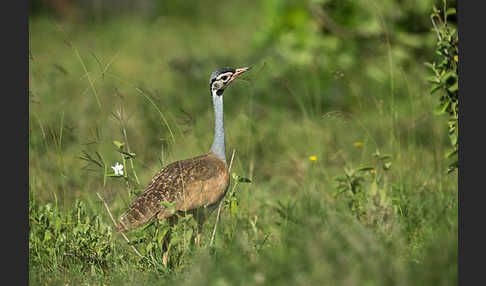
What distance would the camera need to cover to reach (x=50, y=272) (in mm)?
3840

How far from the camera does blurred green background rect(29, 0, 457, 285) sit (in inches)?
126

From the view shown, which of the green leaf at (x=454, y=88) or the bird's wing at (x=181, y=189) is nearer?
the bird's wing at (x=181, y=189)

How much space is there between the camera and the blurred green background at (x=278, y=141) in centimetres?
321

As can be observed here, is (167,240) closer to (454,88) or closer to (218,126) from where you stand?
(218,126)

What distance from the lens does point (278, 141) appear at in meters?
6.42

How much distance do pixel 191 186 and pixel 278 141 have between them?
270 centimetres

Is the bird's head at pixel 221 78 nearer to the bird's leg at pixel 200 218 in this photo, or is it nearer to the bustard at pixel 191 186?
the bustard at pixel 191 186

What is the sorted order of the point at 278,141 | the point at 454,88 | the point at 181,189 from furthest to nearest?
the point at 278,141 < the point at 454,88 < the point at 181,189

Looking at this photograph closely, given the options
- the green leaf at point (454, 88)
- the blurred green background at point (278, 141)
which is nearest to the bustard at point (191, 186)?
the blurred green background at point (278, 141)

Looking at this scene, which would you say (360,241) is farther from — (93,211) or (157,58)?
(157,58)

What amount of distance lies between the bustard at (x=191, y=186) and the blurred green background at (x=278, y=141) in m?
0.15

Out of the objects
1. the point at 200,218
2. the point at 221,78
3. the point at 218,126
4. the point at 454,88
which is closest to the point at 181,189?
the point at 200,218

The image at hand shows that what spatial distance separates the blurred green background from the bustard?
0.15 metres

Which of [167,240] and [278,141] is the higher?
[278,141]
